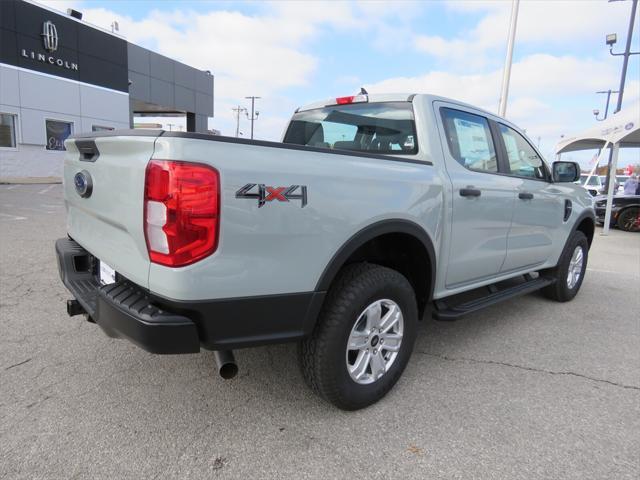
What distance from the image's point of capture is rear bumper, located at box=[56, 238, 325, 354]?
6.09 ft

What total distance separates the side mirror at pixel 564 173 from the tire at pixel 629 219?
9947 mm

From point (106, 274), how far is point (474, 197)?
7.73 feet

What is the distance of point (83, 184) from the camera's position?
2420mm

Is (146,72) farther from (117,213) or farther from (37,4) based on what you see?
(117,213)

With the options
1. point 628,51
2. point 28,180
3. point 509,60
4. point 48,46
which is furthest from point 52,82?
point 628,51

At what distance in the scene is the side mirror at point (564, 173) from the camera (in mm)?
4281

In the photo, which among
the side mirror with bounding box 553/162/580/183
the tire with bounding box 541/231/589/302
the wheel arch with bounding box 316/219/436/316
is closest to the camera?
the wheel arch with bounding box 316/219/436/316

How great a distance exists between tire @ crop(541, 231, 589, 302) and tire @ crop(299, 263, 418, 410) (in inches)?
106

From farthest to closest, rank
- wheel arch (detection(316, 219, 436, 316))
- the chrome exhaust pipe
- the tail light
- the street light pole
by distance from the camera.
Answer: the street light pole, wheel arch (detection(316, 219, 436, 316)), the chrome exhaust pipe, the tail light

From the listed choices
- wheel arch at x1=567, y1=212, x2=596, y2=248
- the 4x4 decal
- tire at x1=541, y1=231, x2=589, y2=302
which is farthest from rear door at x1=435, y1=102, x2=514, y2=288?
wheel arch at x1=567, y1=212, x2=596, y2=248

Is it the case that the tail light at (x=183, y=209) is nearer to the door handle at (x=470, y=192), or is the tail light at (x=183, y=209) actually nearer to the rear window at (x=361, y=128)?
the rear window at (x=361, y=128)

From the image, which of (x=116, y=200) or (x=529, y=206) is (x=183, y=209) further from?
(x=529, y=206)

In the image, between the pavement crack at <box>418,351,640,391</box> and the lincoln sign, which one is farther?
the lincoln sign

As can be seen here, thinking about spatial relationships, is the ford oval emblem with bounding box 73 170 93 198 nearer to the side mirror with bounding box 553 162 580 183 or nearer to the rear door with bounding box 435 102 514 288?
the rear door with bounding box 435 102 514 288
